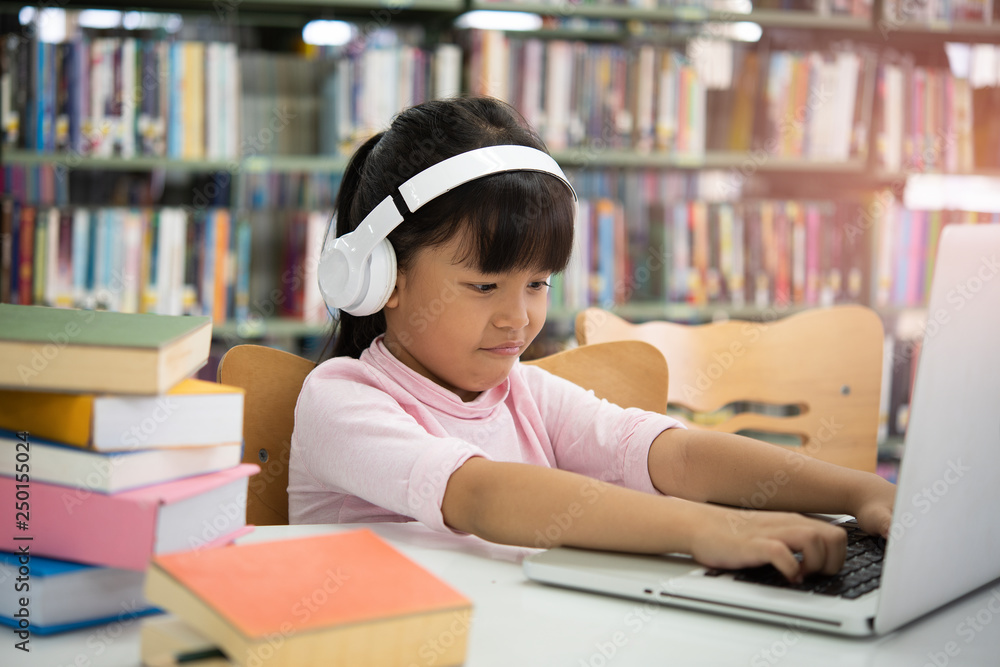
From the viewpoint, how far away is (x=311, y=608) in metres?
0.45

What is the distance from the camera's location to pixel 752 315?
8.39ft

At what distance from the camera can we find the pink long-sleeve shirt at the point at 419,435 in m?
0.77

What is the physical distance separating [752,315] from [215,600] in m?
2.29

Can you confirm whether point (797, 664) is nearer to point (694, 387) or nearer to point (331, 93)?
point (694, 387)

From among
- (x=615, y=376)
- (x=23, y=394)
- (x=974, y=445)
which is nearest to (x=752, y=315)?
(x=615, y=376)

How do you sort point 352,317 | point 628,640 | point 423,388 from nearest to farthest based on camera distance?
point 628,640 → point 423,388 → point 352,317

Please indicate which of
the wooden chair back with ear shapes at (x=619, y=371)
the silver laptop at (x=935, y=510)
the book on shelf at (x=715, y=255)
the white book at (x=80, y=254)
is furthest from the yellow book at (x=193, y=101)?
the silver laptop at (x=935, y=510)

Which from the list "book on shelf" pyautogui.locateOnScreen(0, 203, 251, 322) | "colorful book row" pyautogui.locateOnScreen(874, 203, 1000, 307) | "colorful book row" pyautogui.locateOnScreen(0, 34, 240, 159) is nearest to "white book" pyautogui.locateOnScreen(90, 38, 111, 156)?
"colorful book row" pyautogui.locateOnScreen(0, 34, 240, 159)

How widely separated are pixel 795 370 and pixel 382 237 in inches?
29.7

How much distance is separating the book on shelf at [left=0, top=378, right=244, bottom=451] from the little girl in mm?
229

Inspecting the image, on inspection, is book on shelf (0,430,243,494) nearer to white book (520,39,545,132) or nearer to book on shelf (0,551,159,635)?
book on shelf (0,551,159,635)

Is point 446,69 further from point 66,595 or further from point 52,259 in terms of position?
point 66,595

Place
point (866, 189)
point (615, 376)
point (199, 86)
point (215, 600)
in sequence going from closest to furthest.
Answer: point (215, 600)
point (615, 376)
point (199, 86)
point (866, 189)

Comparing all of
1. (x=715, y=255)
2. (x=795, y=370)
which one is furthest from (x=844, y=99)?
(x=795, y=370)
